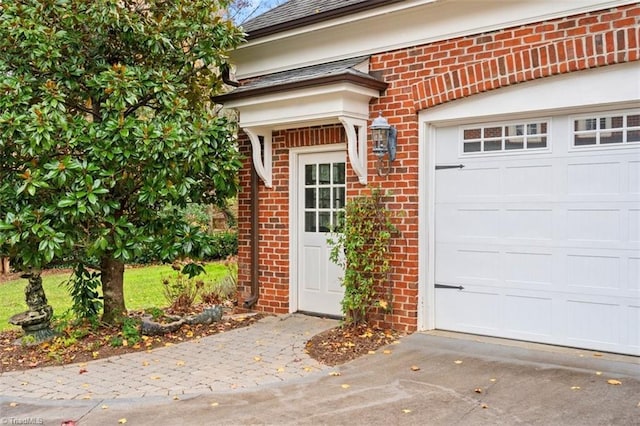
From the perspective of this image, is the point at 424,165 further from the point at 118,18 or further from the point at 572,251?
the point at 118,18

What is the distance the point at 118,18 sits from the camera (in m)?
5.75

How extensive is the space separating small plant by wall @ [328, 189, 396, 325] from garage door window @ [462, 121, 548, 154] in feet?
3.62

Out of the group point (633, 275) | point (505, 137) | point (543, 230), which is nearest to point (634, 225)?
point (633, 275)

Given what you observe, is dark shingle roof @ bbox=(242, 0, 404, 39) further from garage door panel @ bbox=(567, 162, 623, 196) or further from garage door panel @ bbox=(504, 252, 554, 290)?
garage door panel @ bbox=(504, 252, 554, 290)

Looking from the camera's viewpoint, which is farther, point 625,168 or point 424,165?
point 424,165

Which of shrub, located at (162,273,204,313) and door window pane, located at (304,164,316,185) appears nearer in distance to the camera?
door window pane, located at (304,164,316,185)

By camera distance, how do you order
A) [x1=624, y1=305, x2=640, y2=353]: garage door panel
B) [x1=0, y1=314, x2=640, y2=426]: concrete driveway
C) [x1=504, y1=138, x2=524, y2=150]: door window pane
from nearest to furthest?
[x1=0, y1=314, x2=640, y2=426]: concrete driveway, [x1=624, y1=305, x2=640, y2=353]: garage door panel, [x1=504, y1=138, x2=524, y2=150]: door window pane

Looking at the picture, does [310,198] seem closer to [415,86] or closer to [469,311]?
[415,86]

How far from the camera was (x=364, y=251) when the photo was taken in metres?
5.99

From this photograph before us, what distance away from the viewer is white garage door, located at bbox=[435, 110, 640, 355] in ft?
16.2

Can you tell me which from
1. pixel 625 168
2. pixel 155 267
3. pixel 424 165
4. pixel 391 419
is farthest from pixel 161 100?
pixel 155 267

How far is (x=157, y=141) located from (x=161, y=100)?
69 cm

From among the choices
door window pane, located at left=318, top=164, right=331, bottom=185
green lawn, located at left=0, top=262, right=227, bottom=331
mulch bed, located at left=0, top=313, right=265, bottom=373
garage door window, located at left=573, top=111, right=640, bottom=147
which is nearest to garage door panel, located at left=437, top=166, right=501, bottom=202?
garage door window, located at left=573, top=111, right=640, bottom=147

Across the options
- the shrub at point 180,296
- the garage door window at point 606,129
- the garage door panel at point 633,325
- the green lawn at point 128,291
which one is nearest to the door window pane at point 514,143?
the garage door window at point 606,129
